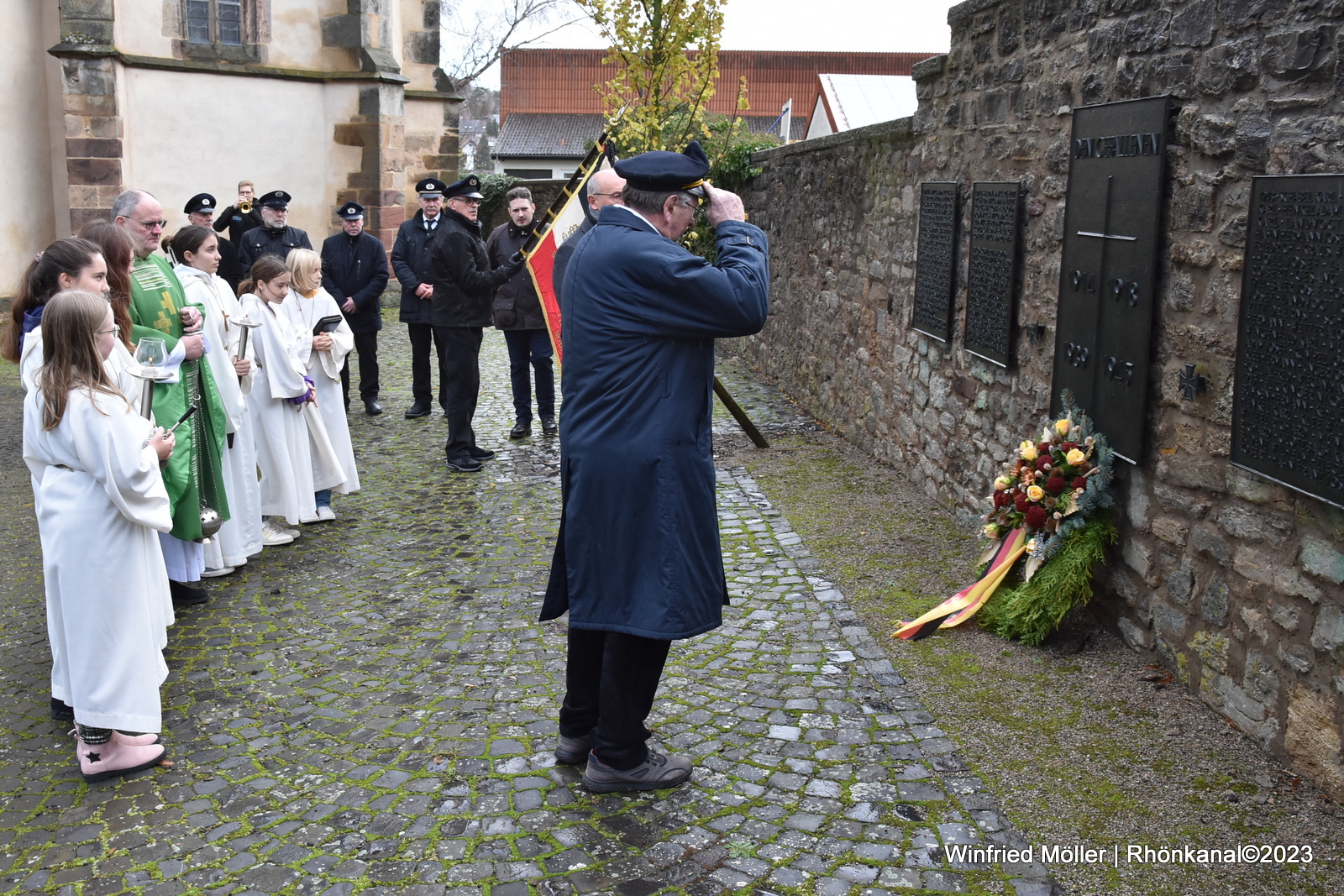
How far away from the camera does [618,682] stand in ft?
12.4

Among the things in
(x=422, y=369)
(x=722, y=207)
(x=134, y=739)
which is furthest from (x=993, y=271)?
(x=422, y=369)

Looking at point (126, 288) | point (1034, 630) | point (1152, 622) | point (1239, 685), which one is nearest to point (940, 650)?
point (1034, 630)

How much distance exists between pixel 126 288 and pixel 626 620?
3030 mm

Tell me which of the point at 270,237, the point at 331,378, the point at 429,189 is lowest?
the point at 331,378

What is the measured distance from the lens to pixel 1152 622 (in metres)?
4.72

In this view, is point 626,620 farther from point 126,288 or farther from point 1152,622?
point 126,288

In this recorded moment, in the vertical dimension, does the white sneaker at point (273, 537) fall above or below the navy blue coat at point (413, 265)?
below

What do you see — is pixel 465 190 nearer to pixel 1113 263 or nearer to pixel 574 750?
pixel 1113 263

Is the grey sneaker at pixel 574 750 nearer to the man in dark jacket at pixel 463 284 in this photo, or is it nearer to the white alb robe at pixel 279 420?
the white alb robe at pixel 279 420

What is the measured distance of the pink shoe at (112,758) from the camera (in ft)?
13.2

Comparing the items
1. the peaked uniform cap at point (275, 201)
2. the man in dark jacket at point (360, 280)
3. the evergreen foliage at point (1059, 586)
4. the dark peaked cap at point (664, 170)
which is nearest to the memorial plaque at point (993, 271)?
the evergreen foliage at point (1059, 586)

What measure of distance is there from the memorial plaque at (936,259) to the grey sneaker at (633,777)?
13.5 ft

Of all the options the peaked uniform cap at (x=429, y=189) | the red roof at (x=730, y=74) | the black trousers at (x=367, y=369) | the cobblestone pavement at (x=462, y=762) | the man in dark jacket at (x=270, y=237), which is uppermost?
the red roof at (x=730, y=74)

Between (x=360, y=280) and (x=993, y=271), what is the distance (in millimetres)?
6699
